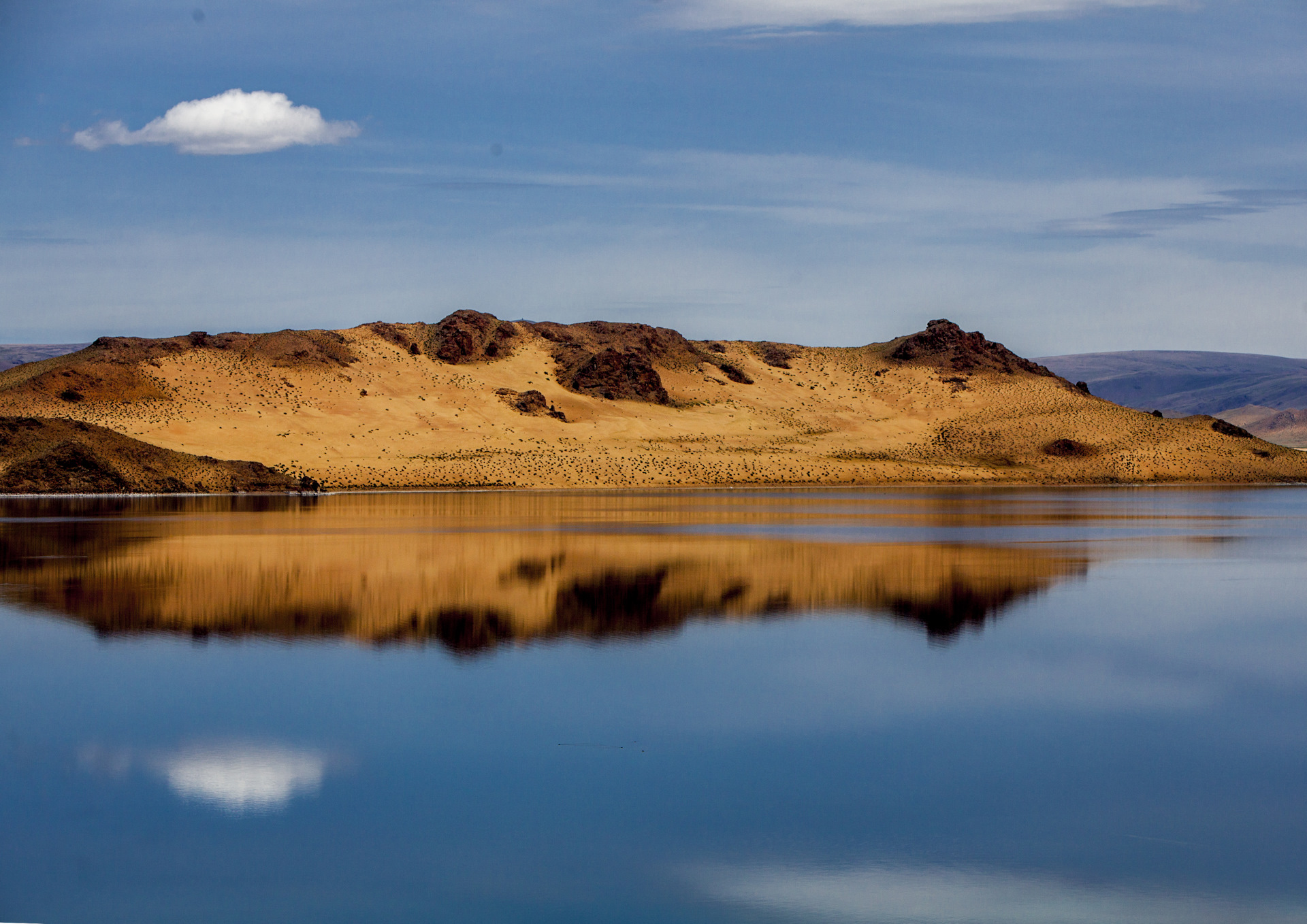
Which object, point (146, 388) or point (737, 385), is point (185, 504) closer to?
point (146, 388)

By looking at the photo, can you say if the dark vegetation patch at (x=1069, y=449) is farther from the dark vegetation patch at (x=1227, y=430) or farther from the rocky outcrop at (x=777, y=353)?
the rocky outcrop at (x=777, y=353)

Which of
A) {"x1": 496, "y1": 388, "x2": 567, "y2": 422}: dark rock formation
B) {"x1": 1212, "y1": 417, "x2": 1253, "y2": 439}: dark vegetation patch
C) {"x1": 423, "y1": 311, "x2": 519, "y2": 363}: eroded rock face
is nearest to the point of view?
{"x1": 496, "y1": 388, "x2": 567, "y2": 422}: dark rock formation

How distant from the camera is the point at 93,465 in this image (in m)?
66.6

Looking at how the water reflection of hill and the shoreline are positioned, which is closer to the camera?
the water reflection of hill

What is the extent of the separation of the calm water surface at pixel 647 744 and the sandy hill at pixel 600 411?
201 feet

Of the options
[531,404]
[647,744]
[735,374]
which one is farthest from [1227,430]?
[647,744]

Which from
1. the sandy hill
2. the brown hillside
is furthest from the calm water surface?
the sandy hill

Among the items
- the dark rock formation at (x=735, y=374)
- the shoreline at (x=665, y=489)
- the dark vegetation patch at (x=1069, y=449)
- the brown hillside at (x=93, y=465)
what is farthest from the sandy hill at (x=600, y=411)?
the brown hillside at (x=93, y=465)

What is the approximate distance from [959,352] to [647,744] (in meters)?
136

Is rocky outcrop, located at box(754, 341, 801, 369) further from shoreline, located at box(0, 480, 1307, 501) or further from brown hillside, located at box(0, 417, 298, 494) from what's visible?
brown hillside, located at box(0, 417, 298, 494)

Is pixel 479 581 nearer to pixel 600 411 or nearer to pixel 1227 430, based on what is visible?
pixel 600 411

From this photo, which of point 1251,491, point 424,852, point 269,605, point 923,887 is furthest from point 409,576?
point 1251,491

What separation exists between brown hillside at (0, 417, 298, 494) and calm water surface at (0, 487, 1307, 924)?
39780 mm

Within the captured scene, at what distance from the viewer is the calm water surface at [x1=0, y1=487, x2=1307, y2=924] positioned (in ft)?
30.9
